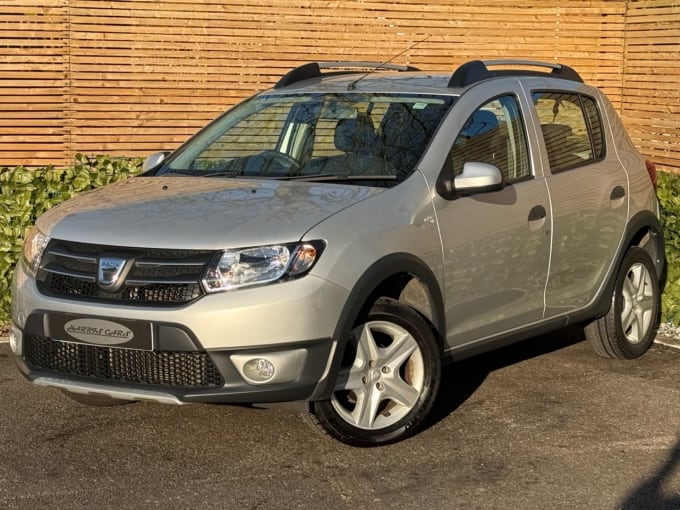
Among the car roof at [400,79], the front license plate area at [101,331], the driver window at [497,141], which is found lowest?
the front license plate area at [101,331]

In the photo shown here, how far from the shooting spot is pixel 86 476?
518 centimetres

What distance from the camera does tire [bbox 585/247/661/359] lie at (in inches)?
283

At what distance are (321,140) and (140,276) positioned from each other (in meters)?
1.50

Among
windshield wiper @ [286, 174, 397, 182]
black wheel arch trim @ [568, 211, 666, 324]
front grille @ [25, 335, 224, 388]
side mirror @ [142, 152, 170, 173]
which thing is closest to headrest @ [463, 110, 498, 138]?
windshield wiper @ [286, 174, 397, 182]

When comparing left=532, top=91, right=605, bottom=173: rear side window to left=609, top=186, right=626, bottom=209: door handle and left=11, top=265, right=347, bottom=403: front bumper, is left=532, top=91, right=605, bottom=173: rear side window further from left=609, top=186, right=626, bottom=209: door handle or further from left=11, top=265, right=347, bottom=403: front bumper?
left=11, top=265, right=347, bottom=403: front bumper

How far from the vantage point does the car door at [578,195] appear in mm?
6523

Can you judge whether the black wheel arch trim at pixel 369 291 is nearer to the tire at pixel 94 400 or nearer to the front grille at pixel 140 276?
the front grille at pixel 140 276

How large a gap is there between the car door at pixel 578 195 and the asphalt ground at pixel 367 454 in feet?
1.94

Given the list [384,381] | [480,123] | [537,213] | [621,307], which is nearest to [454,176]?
[480,123]

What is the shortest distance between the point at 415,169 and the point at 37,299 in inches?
70.9

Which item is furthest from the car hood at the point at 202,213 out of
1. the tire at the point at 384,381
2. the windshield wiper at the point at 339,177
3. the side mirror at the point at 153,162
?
the side mirror at the point at 153,162

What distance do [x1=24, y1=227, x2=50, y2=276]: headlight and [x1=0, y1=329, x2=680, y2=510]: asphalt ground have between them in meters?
0.82

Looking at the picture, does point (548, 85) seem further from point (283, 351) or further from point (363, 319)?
point (283, 351)

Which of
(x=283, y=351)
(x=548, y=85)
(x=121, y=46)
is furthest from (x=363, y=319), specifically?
(x=121, y=46)
